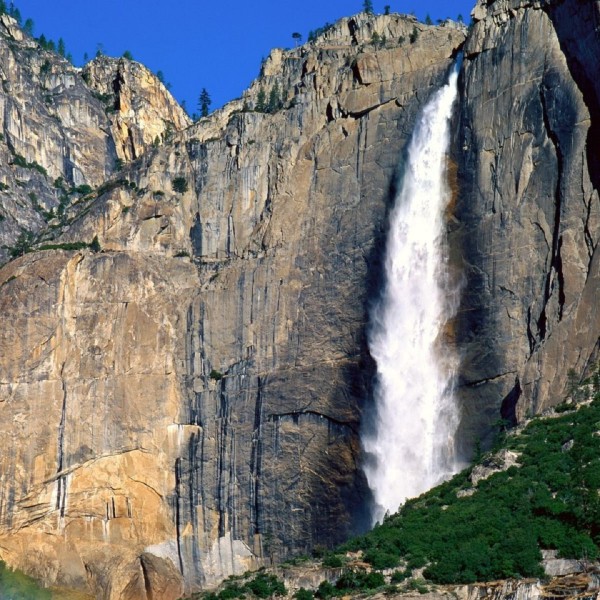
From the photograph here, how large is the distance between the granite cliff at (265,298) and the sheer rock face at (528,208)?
12 centimetres

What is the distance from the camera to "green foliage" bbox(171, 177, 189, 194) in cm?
9575

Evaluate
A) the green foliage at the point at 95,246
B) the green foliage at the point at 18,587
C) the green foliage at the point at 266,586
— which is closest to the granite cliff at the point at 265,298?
the green foliage at the point at 95,246

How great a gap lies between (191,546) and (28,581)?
8590 mm

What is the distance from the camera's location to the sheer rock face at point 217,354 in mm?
86062

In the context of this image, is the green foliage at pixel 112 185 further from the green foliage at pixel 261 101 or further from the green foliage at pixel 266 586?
the green foliage at pixel 266 586

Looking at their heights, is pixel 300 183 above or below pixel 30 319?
above

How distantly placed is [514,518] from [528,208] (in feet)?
65.6

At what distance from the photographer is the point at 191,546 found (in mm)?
87562

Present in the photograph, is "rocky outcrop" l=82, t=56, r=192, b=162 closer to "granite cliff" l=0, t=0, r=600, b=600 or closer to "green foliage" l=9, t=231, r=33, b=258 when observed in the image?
"green foliage" l=9, t=231, r=33, b=258

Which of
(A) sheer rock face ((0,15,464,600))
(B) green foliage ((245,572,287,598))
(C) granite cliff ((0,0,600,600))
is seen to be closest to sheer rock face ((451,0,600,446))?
(C) granite cliff ((0,0,600,600))

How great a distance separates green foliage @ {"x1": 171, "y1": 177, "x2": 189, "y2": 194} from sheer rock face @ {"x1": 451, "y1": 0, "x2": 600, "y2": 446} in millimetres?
17998

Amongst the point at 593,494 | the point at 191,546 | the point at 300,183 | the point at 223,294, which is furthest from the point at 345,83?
the point at 593,494

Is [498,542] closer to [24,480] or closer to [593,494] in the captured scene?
[593,494]

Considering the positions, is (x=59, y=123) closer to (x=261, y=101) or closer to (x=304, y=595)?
(x=261, y=101)
